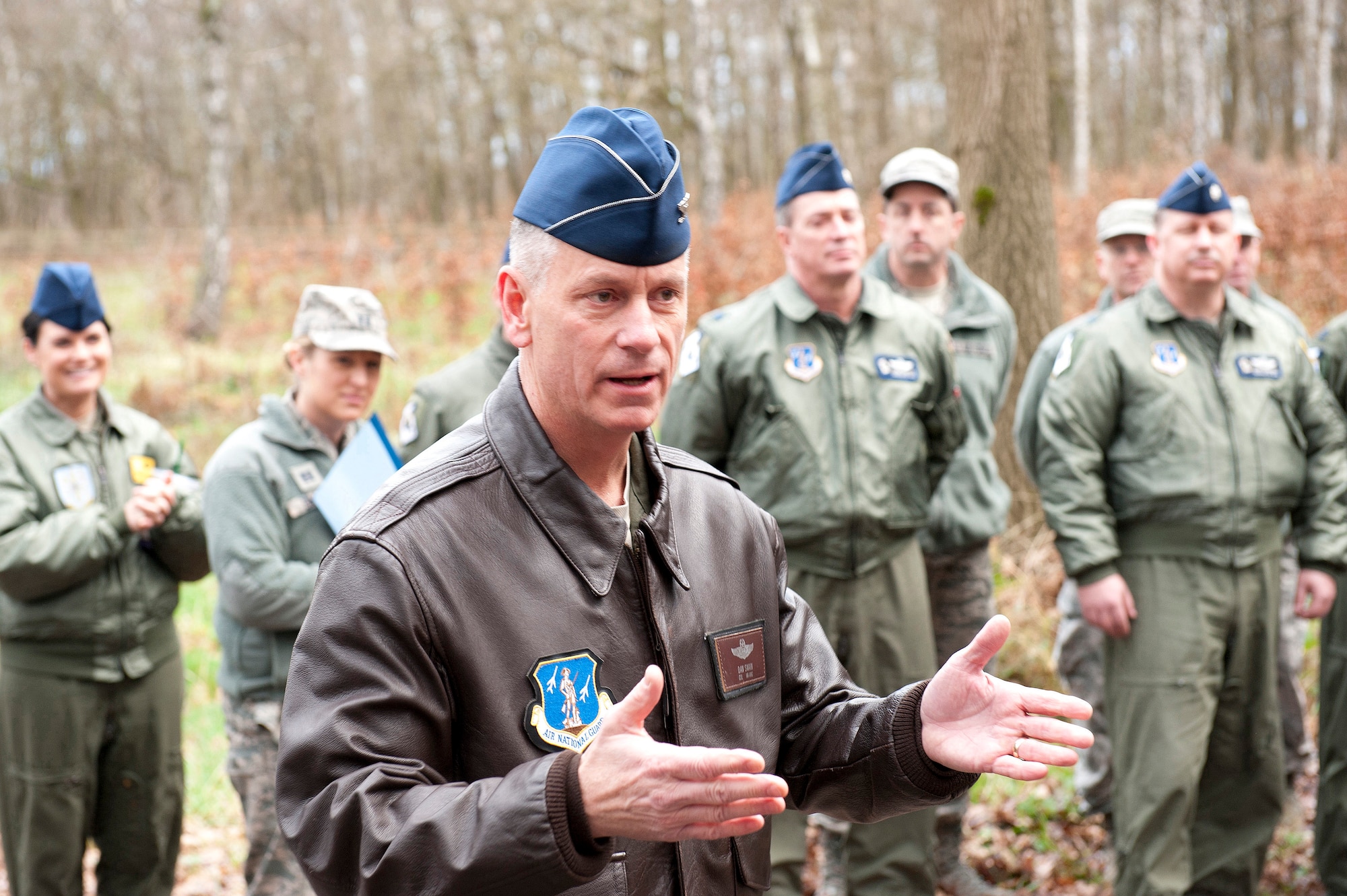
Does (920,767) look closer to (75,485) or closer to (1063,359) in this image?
(1063,359)

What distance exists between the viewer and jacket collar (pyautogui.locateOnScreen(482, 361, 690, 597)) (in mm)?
1812

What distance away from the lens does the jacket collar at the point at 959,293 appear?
5379 millimetres

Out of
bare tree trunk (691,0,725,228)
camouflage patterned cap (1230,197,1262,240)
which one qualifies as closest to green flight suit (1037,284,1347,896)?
camouflage patterned cap (1230,197,1262,240)

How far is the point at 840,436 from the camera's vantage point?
13.9ft

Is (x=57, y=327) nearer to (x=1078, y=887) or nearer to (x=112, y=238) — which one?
(x=1078, y=887)

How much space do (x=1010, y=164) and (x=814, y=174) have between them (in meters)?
2.88

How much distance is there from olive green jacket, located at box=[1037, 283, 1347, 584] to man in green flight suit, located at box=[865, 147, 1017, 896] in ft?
2.05

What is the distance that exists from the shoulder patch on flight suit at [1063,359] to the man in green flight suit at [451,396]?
2137 mm

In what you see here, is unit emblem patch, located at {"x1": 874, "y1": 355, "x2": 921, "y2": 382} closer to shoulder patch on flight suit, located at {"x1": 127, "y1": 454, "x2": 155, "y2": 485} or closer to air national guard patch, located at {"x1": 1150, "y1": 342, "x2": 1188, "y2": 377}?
air national guard patch, located at {"x1": 1150, "y1": 342, "x2": 1188, "y2": 377}

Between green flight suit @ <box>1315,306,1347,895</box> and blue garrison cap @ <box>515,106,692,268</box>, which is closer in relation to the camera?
blue garrison cap @ <box>515,106,692,268</box>

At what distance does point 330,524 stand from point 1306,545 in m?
3.55

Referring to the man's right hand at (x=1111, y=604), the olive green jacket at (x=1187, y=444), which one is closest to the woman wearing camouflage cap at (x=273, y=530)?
the olive green jacket at (x=1187, y=444)

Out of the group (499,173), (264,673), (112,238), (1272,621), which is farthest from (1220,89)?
(264,673)

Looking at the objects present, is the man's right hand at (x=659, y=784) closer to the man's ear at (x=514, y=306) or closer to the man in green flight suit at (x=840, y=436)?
the man's ear at (x=514, y=306)
